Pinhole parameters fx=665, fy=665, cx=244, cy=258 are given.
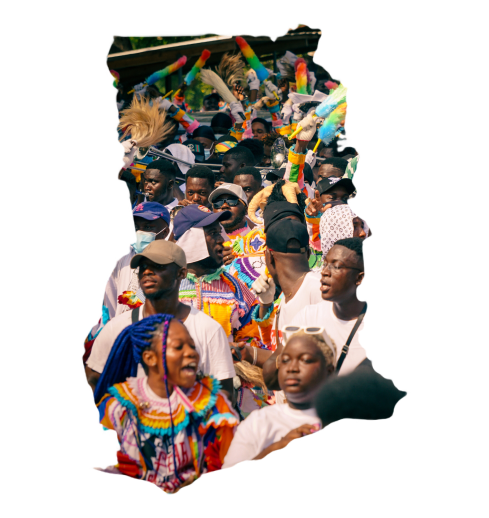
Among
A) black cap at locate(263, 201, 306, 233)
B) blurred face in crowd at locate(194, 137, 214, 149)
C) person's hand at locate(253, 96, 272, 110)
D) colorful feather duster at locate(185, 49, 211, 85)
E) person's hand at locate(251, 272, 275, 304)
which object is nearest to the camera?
person's hand at locate(251, 272, 275, 304)

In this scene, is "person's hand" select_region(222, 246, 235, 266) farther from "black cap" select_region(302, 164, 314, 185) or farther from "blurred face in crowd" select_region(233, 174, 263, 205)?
"black cap" select_region(302, 164, 314, 185)

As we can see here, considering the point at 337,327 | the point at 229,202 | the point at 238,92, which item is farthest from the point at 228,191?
the point at 337,327

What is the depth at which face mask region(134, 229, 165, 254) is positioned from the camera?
6.60m

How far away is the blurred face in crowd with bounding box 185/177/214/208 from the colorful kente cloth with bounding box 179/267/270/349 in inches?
58.1

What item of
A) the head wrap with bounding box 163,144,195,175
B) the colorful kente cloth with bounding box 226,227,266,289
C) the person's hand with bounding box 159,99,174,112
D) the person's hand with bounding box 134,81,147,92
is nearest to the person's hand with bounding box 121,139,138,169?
the head wrap with bounding box 163,144,195,175

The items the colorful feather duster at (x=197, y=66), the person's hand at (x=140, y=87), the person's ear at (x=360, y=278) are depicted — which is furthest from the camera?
the colorful feather duster at (x=197, y=66)

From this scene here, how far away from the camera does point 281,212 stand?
6590mm

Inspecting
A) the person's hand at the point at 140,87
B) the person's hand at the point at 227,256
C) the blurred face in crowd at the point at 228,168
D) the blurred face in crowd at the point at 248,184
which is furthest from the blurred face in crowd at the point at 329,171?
the person's hand at the point at 140,87

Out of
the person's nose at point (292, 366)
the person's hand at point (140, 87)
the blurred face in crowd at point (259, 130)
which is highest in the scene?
the person's hand at point (140, 87)

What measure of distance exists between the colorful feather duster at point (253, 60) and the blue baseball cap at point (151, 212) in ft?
7.44

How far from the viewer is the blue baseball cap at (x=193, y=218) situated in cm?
634

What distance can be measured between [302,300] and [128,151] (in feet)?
9.07

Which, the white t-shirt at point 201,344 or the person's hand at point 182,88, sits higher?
the person's hand at point 182,88

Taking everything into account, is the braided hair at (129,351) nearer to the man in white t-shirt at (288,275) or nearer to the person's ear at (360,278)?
the man in white t-shirt at (288,275)
